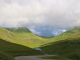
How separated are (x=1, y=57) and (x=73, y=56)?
72949 millimetres

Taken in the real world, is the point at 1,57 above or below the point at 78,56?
below

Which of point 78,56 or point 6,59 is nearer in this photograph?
point 6,59

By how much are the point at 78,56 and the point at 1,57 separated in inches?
2863

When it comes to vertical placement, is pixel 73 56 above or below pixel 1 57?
above

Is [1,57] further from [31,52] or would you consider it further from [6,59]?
[31,52]

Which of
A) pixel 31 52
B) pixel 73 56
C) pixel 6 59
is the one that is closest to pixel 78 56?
pixel 73 56

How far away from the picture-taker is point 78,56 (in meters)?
133

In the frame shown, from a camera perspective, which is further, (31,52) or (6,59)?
(31,52)

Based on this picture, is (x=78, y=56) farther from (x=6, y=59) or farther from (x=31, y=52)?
(x=6, y=59)

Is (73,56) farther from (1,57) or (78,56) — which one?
(1,57)

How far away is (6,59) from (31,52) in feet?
217

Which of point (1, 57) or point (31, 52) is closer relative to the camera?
point (1, 57)

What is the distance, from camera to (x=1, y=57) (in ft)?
233

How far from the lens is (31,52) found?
447 ft
